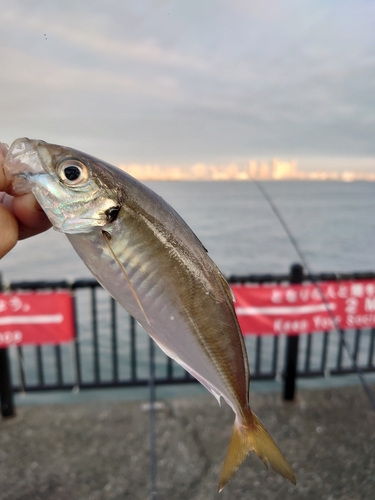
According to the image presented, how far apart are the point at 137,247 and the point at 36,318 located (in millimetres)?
3549

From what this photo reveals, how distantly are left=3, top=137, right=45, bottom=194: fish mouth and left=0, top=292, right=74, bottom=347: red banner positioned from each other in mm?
3225

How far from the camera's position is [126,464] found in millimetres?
3605

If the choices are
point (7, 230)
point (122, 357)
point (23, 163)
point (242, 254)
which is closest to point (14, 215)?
point (7, 230)

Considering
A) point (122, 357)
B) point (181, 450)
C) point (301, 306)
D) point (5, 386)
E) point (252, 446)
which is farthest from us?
point (122, 357)

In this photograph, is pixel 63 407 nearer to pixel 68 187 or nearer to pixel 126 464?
pixel 126 464

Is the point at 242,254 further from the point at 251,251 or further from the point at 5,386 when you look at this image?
the point at 5,386

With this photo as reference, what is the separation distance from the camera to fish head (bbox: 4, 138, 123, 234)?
3.53 feet

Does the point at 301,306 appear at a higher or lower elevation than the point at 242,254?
higher

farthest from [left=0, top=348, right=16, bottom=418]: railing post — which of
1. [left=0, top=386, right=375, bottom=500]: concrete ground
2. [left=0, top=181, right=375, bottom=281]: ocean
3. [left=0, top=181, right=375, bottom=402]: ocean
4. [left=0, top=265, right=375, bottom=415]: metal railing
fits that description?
[left=0, top=181, right=375, bottom=281]: ocean

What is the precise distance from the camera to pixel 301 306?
14.7 ft

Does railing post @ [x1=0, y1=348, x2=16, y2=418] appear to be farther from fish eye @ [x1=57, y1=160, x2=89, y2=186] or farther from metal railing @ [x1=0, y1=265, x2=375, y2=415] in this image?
fish eye @ [x1=57, y1=160, x2=89, y2=186]

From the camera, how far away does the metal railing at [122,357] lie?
4.41 meters

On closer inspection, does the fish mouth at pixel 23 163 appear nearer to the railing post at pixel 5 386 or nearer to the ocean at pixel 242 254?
the railing post at pixel 5 386

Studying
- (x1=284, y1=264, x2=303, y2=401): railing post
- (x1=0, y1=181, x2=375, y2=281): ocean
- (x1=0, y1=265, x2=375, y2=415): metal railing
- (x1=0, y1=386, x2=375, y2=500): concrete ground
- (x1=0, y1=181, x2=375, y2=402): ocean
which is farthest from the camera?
(x1=0, y1=181, x2=375, y2=281): ocean
